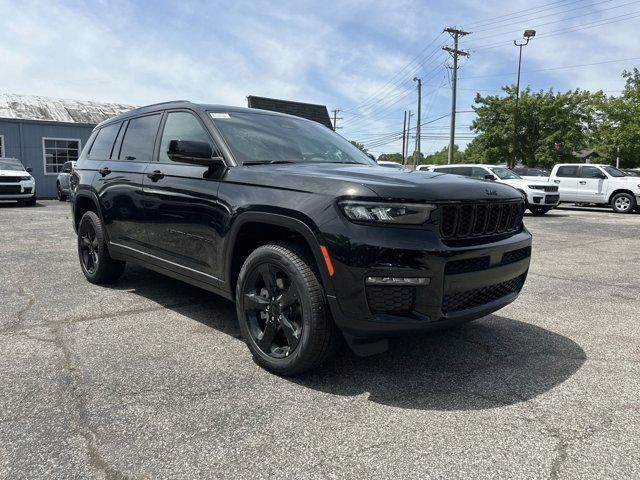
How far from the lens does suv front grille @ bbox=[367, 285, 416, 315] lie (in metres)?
2.65

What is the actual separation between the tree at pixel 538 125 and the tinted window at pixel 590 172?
2123 cm

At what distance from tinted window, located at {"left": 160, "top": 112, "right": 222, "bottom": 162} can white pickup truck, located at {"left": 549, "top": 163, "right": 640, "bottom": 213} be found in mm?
17723

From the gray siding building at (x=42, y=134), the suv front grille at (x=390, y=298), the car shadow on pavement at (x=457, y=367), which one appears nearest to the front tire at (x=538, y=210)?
the car shadow on pavement at (x=457, y=367)

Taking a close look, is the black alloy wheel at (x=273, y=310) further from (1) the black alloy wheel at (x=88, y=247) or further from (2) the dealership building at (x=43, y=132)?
(2) the dealership building at (x=43, y=132)

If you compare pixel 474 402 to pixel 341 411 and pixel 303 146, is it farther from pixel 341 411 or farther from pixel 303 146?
pixel 303 146

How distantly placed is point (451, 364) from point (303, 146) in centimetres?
199

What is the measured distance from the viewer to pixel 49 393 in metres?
2.84

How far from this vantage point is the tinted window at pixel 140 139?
4.46 metres


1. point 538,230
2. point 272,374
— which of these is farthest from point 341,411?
point 538,230

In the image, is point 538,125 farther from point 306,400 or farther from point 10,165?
point 306,400

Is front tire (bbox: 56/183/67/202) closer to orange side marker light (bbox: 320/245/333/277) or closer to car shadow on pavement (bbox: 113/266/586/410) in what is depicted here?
car shadow on pavement (bbox: 113/266/586/410)

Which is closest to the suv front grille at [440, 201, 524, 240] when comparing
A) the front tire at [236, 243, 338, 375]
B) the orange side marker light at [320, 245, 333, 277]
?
the orange side marker light at [320, 245, 333, 277]

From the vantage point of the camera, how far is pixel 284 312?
3.08m

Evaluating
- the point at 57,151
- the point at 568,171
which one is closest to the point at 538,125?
the point at 568,171
